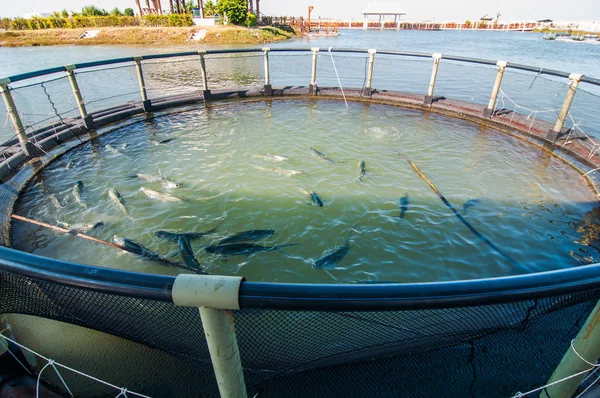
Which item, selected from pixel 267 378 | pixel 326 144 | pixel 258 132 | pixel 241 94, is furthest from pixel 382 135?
pixel 267 378

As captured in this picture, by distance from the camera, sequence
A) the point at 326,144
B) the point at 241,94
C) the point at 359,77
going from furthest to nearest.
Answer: the point at 359,77 → the point at 241,94 → the point at 326,144

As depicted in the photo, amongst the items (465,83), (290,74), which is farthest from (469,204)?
(290,74)

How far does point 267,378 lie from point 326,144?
23.1 ft

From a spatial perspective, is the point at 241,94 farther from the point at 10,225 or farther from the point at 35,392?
the point at 35,392

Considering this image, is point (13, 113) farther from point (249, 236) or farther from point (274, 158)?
point (249, 236)

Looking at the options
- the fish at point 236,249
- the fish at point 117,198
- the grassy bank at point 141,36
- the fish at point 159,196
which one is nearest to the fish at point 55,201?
the fish at point 117,198

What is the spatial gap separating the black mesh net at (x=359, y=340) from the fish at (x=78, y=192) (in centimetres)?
441

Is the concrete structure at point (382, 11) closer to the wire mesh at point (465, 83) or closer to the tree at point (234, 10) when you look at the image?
the tree at point (234, 10)

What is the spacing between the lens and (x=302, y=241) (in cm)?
521

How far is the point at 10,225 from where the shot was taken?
5219 mm

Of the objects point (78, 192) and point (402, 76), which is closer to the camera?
point (78, 192)

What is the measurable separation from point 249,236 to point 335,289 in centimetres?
409

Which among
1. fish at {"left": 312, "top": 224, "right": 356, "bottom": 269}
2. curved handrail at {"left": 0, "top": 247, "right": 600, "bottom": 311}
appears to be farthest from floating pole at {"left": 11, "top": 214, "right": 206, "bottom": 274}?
curved handrail at {"left": 0, "top": 247, "right": 600, "bottom": 311}

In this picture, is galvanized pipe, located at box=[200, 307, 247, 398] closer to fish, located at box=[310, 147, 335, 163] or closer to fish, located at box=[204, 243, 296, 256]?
fish, located at box=[204, 243, 296, 256]
